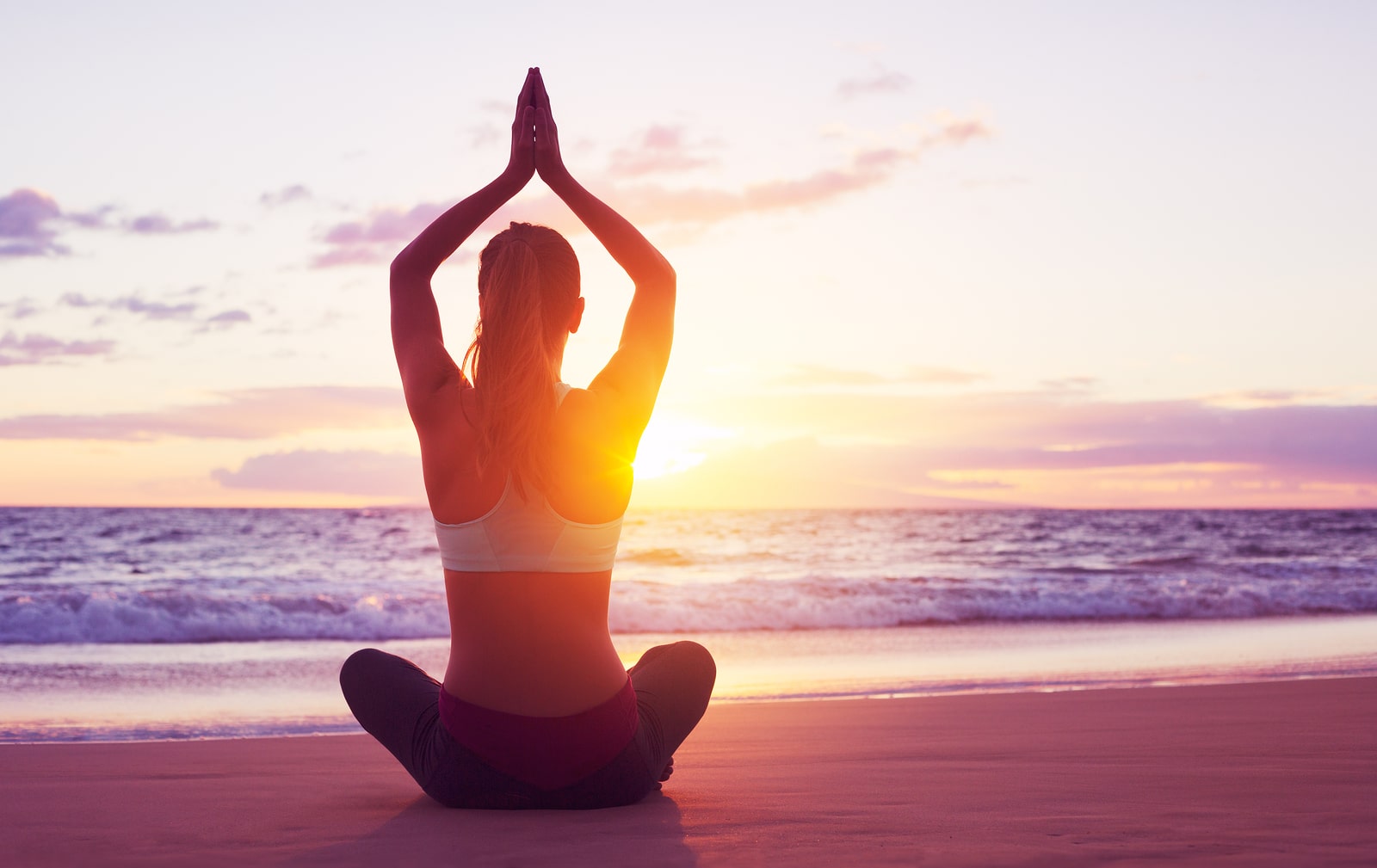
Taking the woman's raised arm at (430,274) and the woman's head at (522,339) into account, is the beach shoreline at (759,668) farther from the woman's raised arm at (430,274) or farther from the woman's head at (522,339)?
the woman's head at (522,339)

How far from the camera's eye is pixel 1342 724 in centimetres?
492

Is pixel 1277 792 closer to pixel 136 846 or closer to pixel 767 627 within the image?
pixel 136 846

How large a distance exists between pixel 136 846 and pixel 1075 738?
3722 mm

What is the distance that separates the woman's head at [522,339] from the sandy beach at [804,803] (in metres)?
0.93

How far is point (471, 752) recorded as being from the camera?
279 cm

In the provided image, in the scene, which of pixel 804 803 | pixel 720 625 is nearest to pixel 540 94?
pixel 804 803

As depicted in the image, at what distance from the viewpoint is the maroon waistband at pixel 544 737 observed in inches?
107

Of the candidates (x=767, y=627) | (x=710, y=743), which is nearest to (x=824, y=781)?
(x=710, y=743)

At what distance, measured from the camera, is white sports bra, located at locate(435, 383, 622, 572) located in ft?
8.42

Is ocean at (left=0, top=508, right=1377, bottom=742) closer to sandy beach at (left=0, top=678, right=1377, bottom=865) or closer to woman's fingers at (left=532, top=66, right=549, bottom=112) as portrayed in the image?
sandy beach at (left=0, top=678, right=1377, bottom=865)

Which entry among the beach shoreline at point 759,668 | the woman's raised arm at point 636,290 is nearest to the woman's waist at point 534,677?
the woman's raised arm at point 636,290

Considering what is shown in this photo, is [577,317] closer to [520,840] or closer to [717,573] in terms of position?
[520,840]

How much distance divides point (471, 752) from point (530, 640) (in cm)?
38

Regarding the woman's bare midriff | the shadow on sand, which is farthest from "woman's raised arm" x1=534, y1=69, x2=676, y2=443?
the shadow on sand
